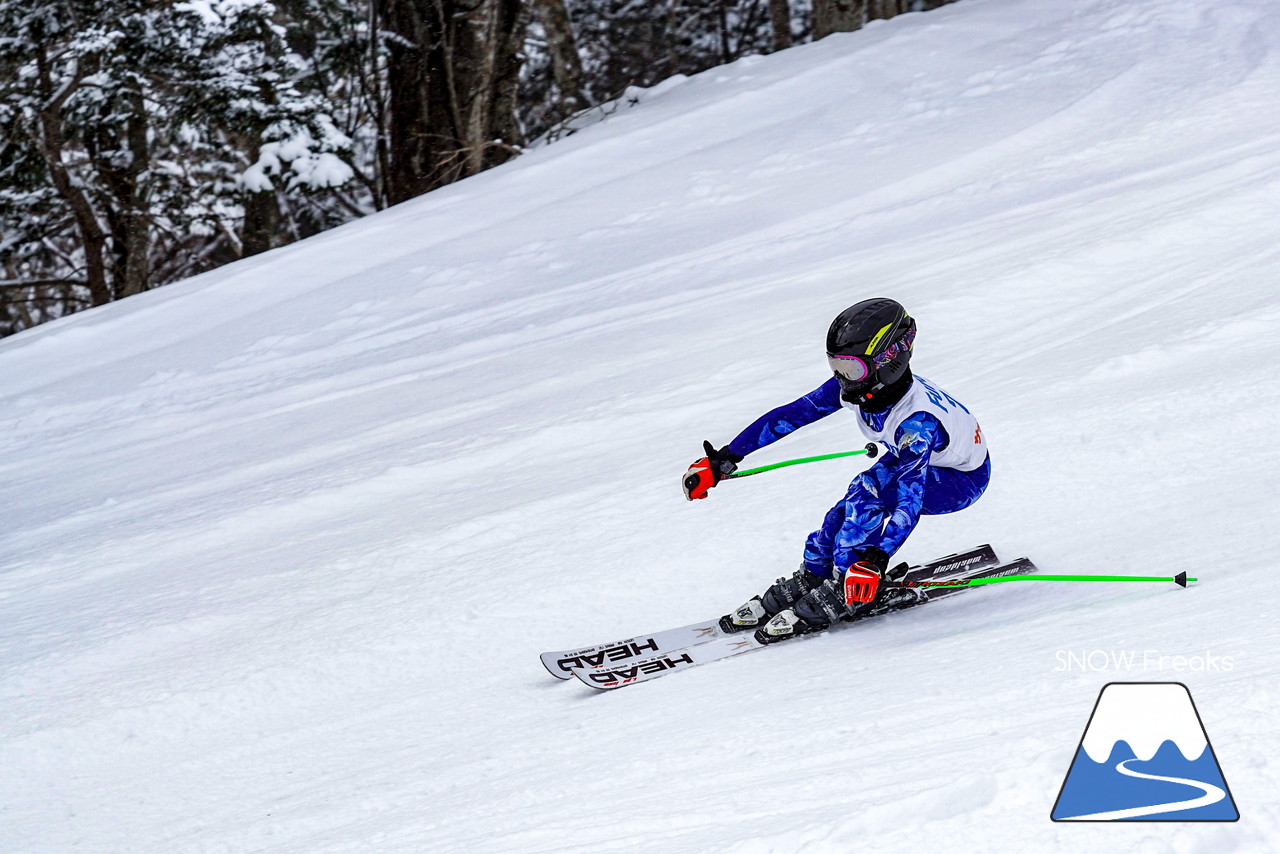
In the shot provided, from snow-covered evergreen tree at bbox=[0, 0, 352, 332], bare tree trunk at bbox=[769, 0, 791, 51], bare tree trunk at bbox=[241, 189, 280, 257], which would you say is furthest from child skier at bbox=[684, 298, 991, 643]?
bare tree trunk at bbox=[769, 0, 791, 51]

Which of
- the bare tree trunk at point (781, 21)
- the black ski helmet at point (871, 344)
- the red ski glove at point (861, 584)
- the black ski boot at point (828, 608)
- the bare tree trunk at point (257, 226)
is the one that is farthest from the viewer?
the bare tree trunk at point (781, 21)

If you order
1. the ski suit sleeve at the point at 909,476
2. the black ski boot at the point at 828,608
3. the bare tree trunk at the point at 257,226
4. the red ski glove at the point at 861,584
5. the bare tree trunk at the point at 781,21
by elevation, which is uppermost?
the bare tree trunk at the point at 781,21

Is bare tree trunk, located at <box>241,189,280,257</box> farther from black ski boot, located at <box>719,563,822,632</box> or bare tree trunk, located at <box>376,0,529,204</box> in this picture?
black ski boot, located at <box>719,563,822,632</box>

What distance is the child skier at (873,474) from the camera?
3658 mm

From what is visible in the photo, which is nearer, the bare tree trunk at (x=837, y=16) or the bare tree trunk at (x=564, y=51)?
the bare tree trunk at (x=837, y=16)

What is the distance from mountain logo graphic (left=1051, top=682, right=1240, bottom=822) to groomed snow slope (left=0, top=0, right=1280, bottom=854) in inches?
2.6

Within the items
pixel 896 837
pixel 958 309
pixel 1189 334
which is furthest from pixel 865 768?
pixel 958 309

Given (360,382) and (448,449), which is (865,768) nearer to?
(448,449)

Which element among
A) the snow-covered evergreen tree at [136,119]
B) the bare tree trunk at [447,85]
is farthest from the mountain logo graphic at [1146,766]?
the snow-covered evergreen tree at [136,119]

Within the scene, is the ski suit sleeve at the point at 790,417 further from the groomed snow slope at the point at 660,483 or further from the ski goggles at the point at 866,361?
the groomed snow slope at the point at 660,483

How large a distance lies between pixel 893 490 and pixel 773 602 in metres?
0.71

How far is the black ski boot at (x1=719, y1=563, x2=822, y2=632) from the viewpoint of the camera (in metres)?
4.05

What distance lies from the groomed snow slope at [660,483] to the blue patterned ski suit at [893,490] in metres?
0.38

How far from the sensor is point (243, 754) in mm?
4000
